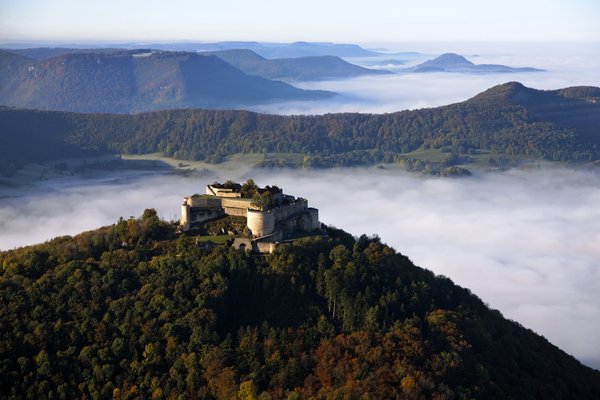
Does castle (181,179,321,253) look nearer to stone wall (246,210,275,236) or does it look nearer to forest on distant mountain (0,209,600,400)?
stone wall (246,210,275,236)

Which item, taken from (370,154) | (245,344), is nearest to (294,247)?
(245,344)

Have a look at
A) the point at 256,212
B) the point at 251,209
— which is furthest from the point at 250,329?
the point at 251,209

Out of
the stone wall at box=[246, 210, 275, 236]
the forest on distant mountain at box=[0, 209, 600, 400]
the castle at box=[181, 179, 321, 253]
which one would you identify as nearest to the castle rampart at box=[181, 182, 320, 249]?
the castle at box=[181, 179, 321, 253]

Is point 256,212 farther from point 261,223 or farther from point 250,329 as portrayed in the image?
point 250,329

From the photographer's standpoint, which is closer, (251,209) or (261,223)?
(261,223)

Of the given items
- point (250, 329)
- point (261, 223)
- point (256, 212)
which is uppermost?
point (256, 212)
